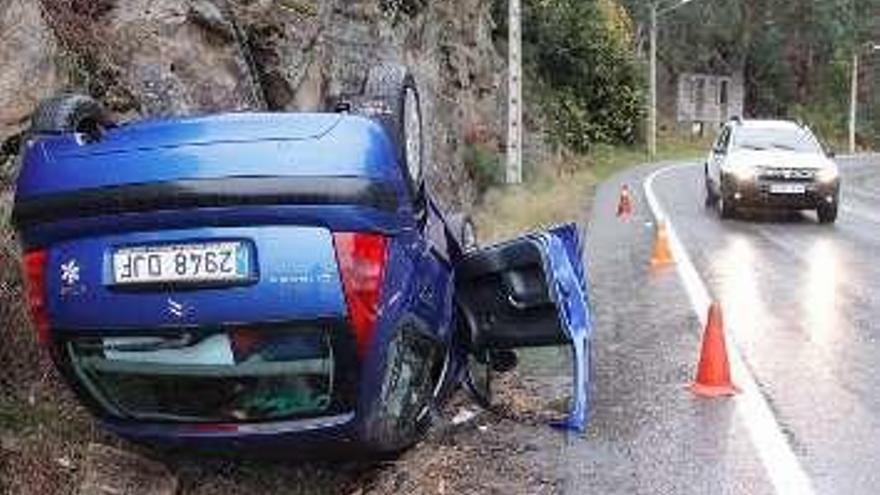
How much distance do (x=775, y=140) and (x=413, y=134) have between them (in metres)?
A: 17.4

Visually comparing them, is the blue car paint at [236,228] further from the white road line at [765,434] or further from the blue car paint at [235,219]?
the white road line at [765,434]

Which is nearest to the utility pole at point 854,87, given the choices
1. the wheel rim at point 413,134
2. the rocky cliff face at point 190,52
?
the rocky cliff face at point 190,52

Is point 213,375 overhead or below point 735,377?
overhead

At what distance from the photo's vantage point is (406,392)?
5637mm

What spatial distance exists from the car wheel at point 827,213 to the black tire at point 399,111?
16.5 m

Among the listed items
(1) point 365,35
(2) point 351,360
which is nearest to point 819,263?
(1) point 365,35

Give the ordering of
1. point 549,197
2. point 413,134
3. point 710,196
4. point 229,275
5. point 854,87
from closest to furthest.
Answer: point 229,275, point 413,134, point 710,196, point 549,197, point 854,87

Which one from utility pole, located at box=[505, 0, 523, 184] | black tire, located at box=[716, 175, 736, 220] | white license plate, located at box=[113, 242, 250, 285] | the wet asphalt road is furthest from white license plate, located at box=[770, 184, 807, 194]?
white license plate, located at box=[113, 242, 250, 285]

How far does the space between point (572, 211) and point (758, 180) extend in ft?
13.0

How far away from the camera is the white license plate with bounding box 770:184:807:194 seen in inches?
849

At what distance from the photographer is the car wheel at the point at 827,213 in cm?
2175

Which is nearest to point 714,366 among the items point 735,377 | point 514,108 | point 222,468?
point 735,377

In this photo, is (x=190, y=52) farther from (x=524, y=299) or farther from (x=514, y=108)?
(x=514, y=108)

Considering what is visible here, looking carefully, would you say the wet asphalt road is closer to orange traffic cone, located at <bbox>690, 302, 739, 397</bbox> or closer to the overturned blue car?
orange traffic cone, located at <bbox>690, 302, 739, 397</bbox>
